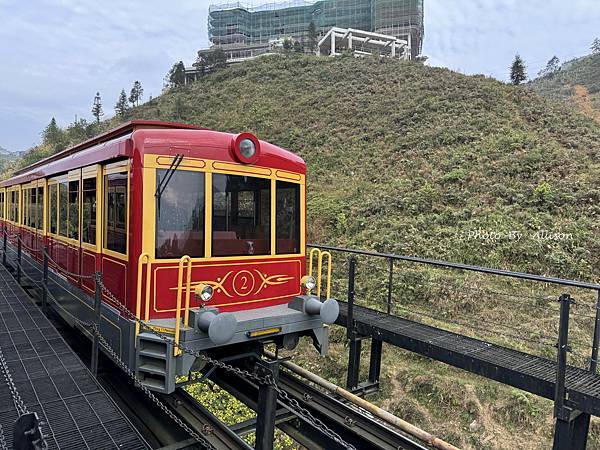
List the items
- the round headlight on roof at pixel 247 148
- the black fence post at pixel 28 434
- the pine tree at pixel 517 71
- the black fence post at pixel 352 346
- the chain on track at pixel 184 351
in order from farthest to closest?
the pine tree at pixel 517 71 → the black fence post at pixel 352 346 → the round headlight on roof at pixel 247 148 → the chain on track at pixel 184 351 → the black fence post at pixel 28 434

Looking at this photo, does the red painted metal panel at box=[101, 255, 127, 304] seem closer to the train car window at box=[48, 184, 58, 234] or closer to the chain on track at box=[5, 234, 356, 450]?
the chain on track at box=[5, 234, 356, 450]

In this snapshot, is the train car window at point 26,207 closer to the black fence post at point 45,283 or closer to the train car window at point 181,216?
the black fence post at point 45,283

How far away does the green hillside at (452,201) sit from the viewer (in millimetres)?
6325

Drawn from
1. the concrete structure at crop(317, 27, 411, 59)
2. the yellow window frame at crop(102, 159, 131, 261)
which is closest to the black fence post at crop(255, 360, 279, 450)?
the yellow window frame at crop(102, 159, 131, 261)

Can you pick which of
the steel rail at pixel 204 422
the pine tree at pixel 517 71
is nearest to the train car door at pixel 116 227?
the steel rail at pixel 204 422

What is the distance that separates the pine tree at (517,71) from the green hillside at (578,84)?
228 inches

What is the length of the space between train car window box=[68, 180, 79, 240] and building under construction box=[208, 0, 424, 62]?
2143 inches

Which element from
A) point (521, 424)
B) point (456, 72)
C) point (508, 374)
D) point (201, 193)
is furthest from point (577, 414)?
point (456, 72)

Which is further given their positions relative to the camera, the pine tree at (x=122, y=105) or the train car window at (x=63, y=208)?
the pine tree at (x=122, y=105)

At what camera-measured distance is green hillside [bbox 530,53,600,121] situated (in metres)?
37.4

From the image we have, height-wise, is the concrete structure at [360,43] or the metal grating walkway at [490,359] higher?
the concrete structure at [360,43]

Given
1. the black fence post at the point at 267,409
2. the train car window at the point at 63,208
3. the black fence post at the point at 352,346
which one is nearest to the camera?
the black fence post at the point at 267,409

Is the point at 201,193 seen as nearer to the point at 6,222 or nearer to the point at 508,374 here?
the point at 508,374

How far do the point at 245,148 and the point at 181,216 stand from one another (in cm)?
114
